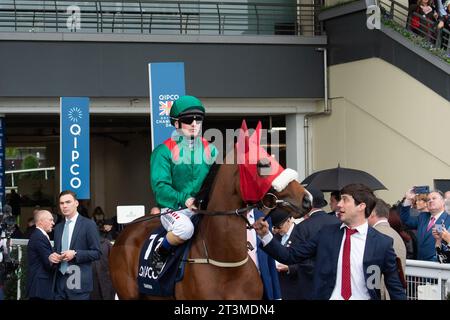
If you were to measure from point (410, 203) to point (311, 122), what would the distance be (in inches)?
342

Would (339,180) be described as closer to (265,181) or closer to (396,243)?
(396,243)

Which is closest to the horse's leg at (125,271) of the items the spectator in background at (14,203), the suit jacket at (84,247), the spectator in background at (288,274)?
the suit jacket at (84,247)

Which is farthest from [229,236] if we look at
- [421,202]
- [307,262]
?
[421,202]

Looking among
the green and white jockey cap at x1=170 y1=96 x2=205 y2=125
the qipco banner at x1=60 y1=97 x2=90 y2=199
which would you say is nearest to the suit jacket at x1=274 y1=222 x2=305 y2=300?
the green and white jockey cap at x1=170 y1=96 x2=205 y2=125

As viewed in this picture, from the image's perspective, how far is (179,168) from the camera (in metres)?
6.47

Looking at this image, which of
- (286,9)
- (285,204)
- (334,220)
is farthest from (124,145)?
(285,204)

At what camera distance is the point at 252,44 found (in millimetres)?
17172

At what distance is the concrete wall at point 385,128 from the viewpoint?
1471 cm

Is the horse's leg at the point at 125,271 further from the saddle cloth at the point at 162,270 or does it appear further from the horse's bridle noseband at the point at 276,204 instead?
the horse's bridle noseband at the point at 276,204

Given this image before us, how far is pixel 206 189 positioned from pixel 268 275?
2.69 ft

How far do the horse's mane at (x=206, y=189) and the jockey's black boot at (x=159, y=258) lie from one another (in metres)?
0.53

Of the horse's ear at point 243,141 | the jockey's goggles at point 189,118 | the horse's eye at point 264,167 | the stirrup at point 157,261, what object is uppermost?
the jockey's goggles at point 189,118
